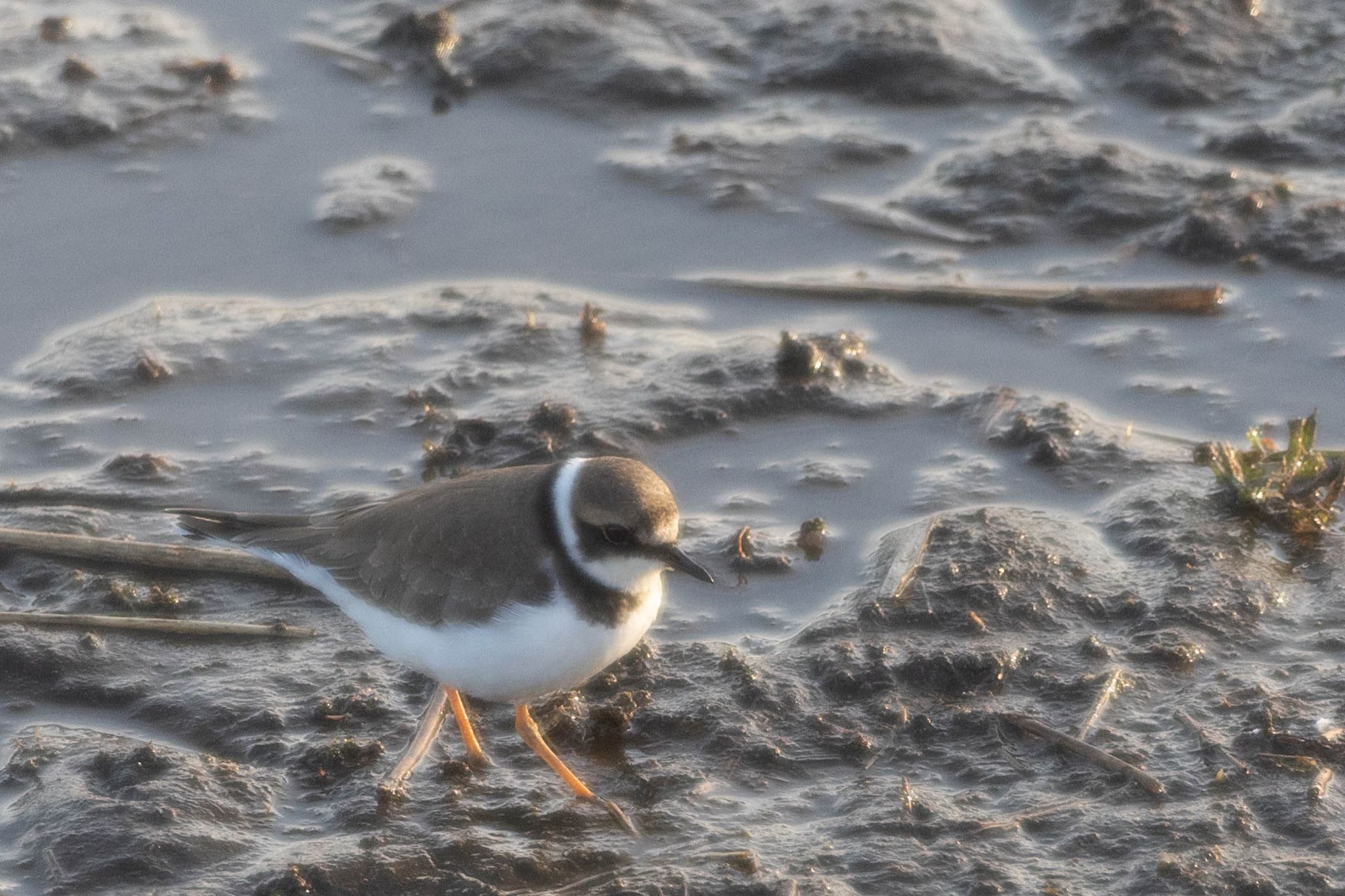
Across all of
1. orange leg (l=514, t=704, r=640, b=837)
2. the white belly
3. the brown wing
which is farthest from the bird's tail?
orange leg (l=514, t=704, r=640, b=837)

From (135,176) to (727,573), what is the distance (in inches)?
165

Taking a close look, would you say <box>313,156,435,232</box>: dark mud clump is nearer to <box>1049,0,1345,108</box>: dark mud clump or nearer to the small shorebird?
the small shorebird

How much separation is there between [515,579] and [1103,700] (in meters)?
1.81

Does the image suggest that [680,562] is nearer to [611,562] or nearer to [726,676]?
[611,562]

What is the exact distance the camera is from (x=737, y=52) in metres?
9.04

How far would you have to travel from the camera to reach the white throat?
462 cm

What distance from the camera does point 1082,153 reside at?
7922 millimetres

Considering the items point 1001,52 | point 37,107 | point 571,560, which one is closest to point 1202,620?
point 571,560

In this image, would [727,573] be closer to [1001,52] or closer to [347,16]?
[1001,52]

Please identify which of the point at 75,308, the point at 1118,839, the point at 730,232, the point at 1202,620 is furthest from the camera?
the point at 730,232

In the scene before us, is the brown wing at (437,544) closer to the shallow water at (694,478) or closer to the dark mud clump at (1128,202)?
the shallow water at (694,478)

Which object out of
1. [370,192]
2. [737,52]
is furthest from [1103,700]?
[737,52]

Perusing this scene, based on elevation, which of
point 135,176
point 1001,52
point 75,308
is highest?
point 1001,52

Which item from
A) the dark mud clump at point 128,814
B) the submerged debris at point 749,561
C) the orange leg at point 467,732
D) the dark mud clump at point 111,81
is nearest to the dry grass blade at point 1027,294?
the submerged debris at point 749,561
